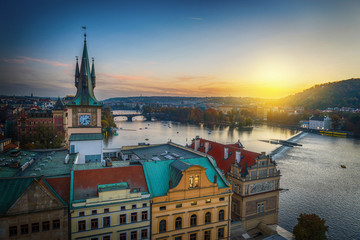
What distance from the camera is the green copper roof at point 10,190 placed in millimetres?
13945

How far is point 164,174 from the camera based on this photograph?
61.8ft

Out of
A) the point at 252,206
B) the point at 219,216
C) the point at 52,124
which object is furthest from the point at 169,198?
the point at 52,124

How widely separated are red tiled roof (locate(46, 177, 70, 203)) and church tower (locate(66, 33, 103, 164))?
6990 millimetres

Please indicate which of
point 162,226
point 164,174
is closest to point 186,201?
point 162,226

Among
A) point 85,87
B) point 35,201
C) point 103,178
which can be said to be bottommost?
point 35,201

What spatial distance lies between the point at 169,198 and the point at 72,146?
11.7 metres

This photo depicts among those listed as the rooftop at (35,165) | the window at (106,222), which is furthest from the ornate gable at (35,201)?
the rooftop at (35,165)

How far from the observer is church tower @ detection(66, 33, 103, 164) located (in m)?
23.6

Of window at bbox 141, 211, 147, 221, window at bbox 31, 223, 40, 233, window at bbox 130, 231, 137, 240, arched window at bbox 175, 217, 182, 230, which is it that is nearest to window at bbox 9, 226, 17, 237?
window at bbox 31, 223, 40, 233

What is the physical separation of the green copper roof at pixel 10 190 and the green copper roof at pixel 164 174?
7674 mm

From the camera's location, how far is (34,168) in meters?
→ 19.0

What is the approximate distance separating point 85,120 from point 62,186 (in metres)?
10.4

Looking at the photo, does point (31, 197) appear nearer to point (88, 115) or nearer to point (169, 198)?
point (169, 198)

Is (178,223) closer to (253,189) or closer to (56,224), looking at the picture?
(56,224)
